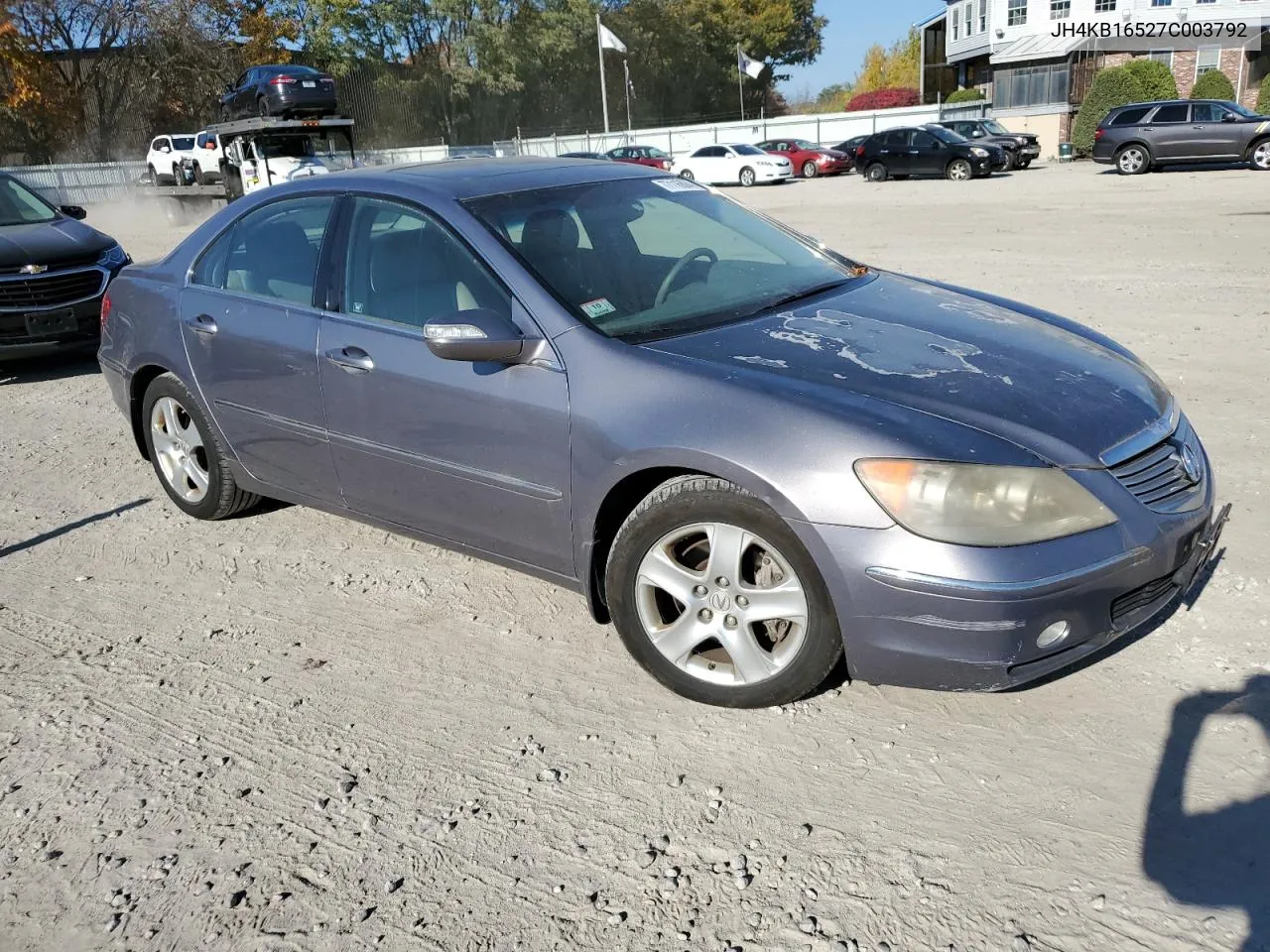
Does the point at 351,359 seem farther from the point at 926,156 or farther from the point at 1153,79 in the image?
the point at 1153,79

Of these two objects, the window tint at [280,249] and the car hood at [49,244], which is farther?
the car hood at [49,244]

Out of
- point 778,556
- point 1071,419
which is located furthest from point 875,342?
point 778,556

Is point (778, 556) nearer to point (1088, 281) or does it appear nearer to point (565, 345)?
point (565, 345)

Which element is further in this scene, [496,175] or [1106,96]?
[1106,96]

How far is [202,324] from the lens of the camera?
4.48 metres

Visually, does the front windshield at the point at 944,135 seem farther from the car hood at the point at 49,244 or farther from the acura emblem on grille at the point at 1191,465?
the acura emblem on grille at the point at 1191,465

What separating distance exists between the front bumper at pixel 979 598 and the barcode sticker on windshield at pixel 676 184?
2.13 metres

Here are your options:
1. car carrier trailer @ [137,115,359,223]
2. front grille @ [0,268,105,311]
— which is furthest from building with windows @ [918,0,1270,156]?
Answer: front grille @ [0,268,105,311]

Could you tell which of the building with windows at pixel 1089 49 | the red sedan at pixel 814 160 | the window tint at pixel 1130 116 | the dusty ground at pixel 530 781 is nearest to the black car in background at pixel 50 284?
the dusty ground at pixel 530 781

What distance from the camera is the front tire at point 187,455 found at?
4.73m

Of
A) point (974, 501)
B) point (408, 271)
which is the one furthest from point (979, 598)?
point (408, 271)

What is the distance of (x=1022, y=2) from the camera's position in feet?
145

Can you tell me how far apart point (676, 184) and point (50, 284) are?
5.94 m

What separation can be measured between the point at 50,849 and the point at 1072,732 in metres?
2.83
